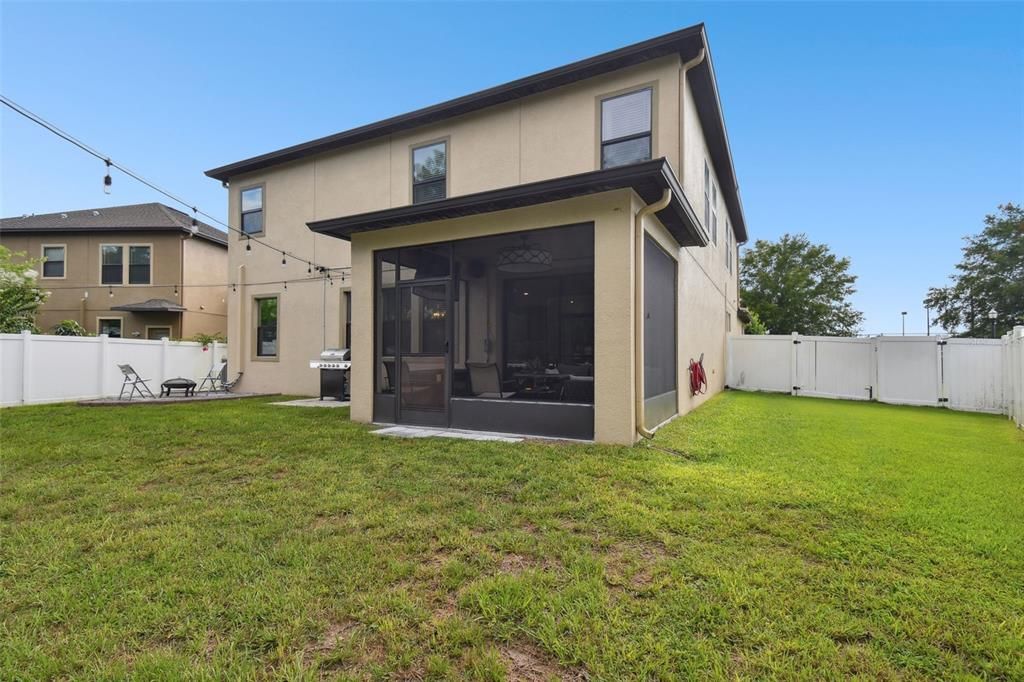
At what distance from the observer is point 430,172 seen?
31.9 feet

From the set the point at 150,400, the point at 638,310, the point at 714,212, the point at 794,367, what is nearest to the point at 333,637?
the point at 638,310

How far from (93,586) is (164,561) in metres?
0.31

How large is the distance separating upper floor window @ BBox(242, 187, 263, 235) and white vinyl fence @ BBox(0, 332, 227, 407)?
12.5 feet

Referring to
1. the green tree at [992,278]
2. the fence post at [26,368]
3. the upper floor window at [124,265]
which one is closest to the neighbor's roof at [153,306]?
the upper floor window at [124,265]

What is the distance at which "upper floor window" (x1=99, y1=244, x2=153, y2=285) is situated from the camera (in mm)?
16297

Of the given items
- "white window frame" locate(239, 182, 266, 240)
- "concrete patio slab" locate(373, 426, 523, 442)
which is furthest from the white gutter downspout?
"white window frame" locate(239, 182, 266, 240)

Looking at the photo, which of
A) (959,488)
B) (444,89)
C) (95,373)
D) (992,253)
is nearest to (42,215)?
(95,373)

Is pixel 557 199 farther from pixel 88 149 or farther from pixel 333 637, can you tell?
pixel 88 149

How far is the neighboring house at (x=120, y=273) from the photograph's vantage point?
16.1 metres

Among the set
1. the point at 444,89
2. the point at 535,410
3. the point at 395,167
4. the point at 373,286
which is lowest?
the point at 535,410

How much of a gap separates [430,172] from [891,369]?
1174cm

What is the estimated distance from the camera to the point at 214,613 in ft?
6.91

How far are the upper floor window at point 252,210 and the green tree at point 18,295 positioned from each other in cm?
770

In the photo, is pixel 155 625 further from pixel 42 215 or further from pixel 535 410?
pixel 42 215
